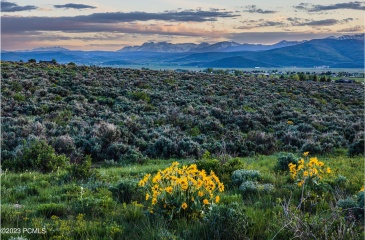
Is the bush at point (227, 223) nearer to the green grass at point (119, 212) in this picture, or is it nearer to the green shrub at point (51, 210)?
the green grass at point (119, 212)

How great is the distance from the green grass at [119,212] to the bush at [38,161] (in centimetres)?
82

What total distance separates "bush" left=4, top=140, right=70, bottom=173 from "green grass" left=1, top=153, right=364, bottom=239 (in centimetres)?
82

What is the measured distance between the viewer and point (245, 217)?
4676 mm

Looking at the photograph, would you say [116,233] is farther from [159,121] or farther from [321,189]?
[159,121]

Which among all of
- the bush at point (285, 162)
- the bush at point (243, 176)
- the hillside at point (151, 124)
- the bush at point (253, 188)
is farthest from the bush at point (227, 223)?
the hillside at point (151, 124)

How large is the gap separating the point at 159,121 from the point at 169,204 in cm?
1243

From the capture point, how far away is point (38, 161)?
9.13 metres

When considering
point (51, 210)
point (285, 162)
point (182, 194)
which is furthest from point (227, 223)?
point (285, 162)

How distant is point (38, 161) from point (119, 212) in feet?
14.6

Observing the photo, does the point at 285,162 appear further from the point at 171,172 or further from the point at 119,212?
the point at 119,212

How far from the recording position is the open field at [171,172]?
15.6 feet

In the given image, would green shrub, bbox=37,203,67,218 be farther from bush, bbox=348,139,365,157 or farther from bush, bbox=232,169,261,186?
bush, bbox=348,139,365,157

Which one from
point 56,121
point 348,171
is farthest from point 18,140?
point 348,171

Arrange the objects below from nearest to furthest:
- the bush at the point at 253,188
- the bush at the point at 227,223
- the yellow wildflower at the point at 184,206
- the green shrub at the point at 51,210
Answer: the bush at the point at 227,223
the yellow wildflower at the point at 184,206
the green shrub at the point at 51,210
the bush at the point at 253,188
